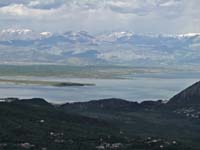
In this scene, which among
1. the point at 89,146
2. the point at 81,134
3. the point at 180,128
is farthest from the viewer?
the point at 180,128

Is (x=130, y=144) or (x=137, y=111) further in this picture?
(x=137, y=111)

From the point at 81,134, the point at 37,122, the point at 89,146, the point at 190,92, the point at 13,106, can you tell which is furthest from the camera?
the point at 190,92

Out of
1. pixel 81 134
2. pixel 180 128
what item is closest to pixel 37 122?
pixel 81 134

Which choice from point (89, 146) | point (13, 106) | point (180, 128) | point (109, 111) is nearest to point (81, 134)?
point (89, 146)

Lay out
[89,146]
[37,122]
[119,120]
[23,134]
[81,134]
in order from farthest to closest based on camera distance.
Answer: [119,120], [37,122], [81,134], [23,134], [89,146]

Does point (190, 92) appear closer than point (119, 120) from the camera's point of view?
No

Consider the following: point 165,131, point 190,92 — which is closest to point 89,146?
point 165,131

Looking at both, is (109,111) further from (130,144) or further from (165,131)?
(130,144)

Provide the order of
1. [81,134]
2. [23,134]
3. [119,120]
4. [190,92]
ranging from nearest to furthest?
[23,134] → [81,134] → [119,120] → [190,92]

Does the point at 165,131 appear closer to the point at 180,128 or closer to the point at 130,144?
the point at 180,128
